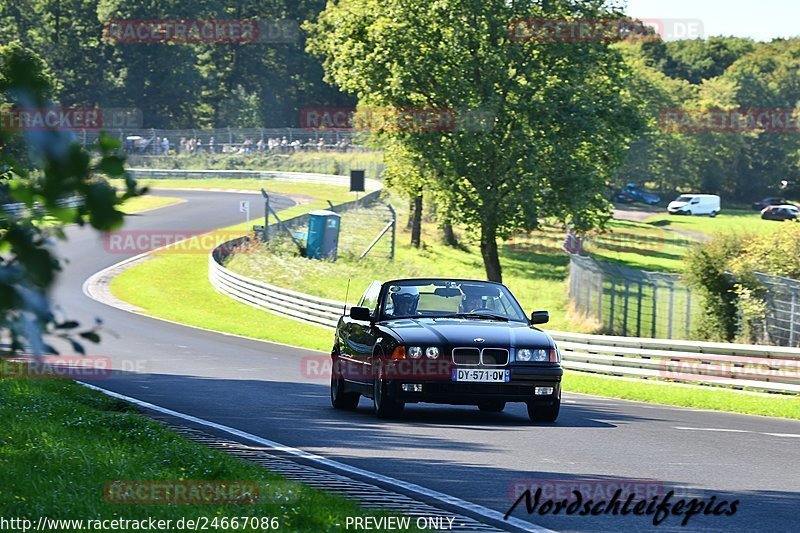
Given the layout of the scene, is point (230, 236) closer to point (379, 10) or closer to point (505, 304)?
point (379, 10)

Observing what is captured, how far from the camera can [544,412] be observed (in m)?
13.8

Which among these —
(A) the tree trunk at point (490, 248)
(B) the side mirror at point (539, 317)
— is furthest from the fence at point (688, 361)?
(A) the tree trunk at point (490, 248)

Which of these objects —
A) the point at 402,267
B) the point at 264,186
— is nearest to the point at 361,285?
the point at 402,267

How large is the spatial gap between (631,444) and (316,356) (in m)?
16.4

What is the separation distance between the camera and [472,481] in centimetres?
915

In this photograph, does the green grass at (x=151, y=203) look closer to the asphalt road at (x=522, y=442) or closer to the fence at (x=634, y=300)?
the fence at (x=634, y=300)

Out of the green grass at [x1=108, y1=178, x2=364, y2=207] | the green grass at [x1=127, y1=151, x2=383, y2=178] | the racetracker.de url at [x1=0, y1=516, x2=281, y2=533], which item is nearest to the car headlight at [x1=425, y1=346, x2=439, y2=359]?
the racetracker.de url at [x1=0, y1=516, x2=281, y2=533]

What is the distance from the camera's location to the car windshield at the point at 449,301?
1455 cm

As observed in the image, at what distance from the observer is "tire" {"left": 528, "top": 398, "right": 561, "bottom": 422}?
13.7 metres

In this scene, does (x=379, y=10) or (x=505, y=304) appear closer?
(x=505, y=304)

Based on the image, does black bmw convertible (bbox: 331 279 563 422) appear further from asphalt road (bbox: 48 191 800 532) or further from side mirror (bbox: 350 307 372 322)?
asphalt road (bbox: 48 191 800 532)

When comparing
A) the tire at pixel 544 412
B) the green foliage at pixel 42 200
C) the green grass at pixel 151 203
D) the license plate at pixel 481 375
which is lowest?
the green grass at pixel 151 203

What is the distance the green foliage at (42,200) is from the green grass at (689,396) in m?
15.5

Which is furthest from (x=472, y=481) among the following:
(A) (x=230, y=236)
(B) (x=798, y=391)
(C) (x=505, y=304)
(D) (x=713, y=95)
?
(D) (x=713, y=95)
